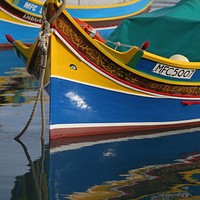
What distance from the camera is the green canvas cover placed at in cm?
1166

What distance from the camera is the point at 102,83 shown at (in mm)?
10102

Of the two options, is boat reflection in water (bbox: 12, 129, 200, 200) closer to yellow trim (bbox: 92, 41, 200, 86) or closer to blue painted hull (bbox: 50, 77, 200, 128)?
blue painted hull (bbox: 50, 77, 200, 128)

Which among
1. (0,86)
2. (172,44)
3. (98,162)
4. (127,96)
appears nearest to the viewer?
(98,162)

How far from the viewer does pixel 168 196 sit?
775cm

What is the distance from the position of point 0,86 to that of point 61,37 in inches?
217

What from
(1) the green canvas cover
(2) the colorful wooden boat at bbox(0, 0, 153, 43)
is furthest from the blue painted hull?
(2) the colorful wooden boat at bbox(0, 0, 153, 43)

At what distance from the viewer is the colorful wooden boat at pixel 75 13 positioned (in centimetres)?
2184

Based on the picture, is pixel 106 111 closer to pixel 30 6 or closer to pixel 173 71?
pixel 173 71

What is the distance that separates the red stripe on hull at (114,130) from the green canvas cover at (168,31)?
1.29 m

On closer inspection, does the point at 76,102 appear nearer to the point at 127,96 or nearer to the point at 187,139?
the point at 127,96

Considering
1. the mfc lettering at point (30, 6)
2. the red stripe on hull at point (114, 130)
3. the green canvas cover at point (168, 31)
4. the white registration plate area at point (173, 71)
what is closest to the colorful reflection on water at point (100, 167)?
the red stripe on hull at point (114, 130)

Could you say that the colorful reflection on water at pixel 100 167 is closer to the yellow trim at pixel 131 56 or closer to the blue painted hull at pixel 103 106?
the blue painted hull at pixel 103 106

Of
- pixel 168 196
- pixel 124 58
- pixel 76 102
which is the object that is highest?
pixel 124 58

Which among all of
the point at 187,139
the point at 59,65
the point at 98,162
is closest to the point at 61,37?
the point at 59,65
